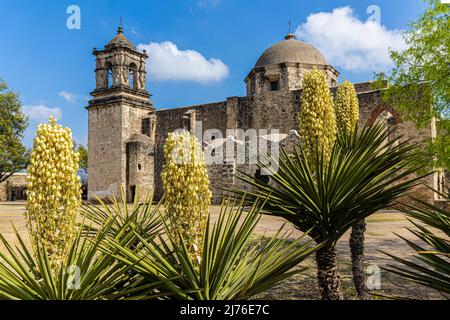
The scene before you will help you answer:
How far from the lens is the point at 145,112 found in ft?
91.3

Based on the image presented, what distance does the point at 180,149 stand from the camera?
233cm

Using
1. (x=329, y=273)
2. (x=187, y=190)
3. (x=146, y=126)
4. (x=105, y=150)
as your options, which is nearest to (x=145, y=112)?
(x=146, y=126)

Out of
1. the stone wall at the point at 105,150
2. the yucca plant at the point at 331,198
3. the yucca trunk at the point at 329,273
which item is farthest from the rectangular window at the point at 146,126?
the yucca trunk at the point at 329,273

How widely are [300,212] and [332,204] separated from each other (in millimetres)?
339

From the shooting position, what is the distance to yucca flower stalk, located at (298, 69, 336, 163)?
395cm

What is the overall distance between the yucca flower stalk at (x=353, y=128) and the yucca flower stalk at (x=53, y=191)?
4.12 meters

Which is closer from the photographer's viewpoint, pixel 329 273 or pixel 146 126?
pixel 329 273

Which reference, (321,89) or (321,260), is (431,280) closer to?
(321,260)

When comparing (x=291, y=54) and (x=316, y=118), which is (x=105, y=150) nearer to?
(x=291, y=54)

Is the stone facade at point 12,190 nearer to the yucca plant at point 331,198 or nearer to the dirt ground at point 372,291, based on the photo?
the dirt ground at point 372,291

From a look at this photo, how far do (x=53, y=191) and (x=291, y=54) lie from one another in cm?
2750
